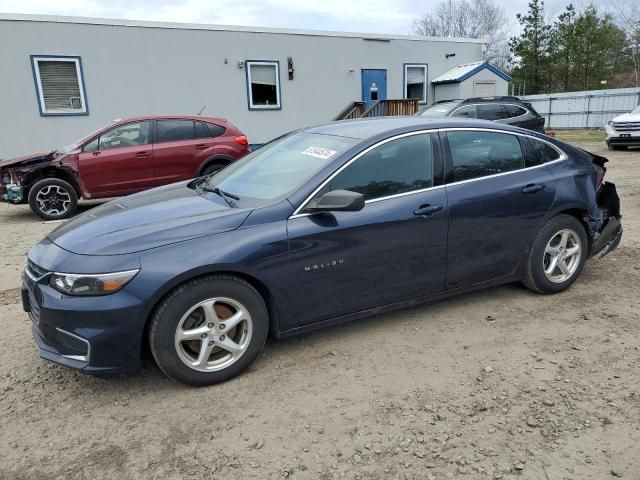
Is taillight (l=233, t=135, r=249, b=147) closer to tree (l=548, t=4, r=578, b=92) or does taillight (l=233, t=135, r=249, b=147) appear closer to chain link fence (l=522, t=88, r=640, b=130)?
chain link fence (l=522, t=88, r=640, b=130)

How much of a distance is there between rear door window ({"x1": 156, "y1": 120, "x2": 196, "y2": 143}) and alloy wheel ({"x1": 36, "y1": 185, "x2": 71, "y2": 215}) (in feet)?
5.94

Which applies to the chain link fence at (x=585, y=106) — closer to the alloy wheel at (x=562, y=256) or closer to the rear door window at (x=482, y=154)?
the alloy wheel at (x=562, y=256)

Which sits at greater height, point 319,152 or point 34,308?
point 319,152

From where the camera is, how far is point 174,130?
909cm

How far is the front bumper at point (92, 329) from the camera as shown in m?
2.79

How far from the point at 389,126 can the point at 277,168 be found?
0.90 meters

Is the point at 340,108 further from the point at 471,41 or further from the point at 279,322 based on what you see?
the point at 279,322

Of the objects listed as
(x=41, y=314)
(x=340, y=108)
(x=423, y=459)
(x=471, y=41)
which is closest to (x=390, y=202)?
(x=423, y=459)

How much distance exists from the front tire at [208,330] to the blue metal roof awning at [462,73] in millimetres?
16209

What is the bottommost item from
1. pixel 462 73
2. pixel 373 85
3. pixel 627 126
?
pixel 627 126

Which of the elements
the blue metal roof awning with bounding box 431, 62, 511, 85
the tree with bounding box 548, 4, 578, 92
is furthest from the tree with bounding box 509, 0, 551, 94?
the blue metal roof awning with bounding box 431, 62, 511, 85

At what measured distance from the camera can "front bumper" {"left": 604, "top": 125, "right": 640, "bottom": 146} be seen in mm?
14477

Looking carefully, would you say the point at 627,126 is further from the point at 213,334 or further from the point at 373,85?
the point at 213,334

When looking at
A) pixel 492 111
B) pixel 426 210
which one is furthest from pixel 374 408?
pixel 492 111
